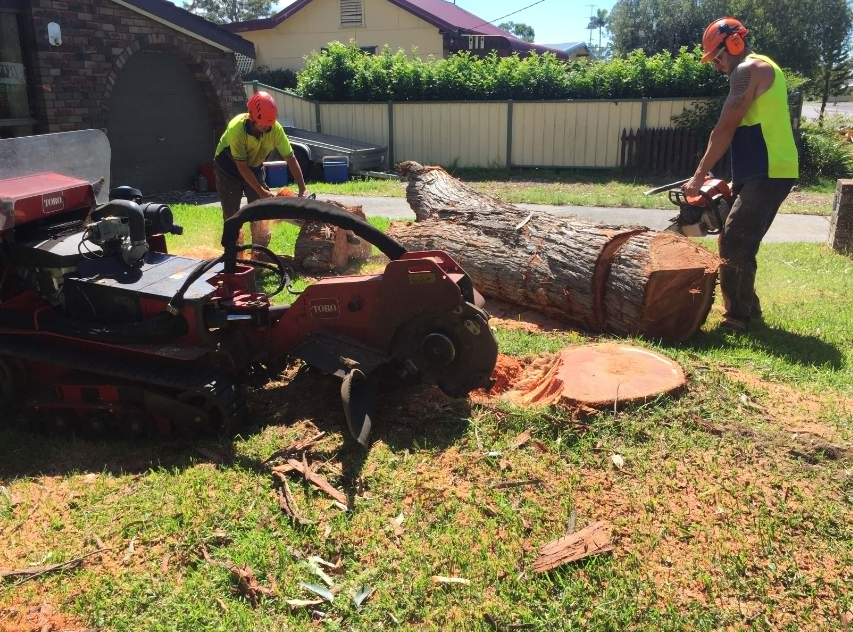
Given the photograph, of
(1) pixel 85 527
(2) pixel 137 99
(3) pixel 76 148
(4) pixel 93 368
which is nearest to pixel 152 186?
(2) pixel 137 99

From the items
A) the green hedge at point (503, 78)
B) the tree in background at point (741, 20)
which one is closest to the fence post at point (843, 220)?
the green hedge at point (503, 78)

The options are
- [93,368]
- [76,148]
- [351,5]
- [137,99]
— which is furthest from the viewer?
[351,5]

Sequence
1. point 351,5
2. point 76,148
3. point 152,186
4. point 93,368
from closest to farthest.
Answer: point 93,368, point 76,148, point 152,186, point 351,5

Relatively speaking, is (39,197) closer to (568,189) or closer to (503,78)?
(568,189)

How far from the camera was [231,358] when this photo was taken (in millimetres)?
4441

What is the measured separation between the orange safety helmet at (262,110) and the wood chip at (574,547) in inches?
210

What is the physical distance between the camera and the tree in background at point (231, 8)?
65375mm

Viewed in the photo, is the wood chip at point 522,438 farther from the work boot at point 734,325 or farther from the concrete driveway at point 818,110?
the concrete driveway at point 818,110

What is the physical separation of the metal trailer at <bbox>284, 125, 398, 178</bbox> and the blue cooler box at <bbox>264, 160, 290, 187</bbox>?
2674 mm

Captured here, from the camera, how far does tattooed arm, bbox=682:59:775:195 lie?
5.72 metres

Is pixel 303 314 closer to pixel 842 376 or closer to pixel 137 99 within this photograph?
pixel 842 376

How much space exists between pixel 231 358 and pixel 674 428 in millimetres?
2572

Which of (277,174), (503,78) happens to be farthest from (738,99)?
(503,78)

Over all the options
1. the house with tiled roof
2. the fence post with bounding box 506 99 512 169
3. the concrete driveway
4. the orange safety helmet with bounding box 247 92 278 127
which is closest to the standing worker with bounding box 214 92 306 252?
the orange safety helmet with bounding box 247 92 278 127
